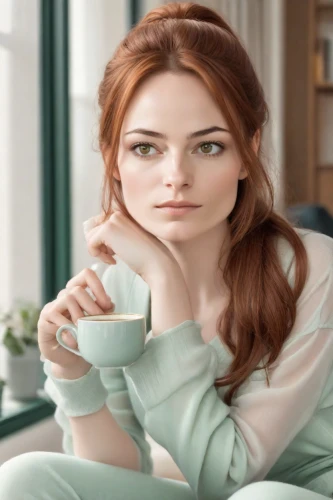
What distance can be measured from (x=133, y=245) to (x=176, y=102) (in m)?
0.25

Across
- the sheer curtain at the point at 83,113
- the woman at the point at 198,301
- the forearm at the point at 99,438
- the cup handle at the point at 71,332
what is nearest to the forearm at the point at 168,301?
the woman at the point at 198,301

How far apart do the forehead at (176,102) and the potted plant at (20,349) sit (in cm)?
135

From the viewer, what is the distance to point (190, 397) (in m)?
1.30

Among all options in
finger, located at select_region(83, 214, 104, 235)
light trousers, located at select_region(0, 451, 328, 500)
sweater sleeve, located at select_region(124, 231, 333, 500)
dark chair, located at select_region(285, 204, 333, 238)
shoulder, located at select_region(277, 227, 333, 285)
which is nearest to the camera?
light trousers, located at select_region(0, 451, 328, 500)

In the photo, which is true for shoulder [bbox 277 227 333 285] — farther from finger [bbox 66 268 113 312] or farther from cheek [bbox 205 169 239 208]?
finger [bbox 66 268 113 312]

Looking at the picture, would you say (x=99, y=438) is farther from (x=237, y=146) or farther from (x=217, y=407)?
(x=237, y=146)

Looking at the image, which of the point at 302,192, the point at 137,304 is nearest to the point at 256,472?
the point at 137,304

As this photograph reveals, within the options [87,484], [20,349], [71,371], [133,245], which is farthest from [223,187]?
[20,349]

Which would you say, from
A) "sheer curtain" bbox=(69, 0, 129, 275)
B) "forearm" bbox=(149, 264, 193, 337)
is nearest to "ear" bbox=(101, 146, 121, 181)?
"forearm" bbox=(149, 264, 193, 337)

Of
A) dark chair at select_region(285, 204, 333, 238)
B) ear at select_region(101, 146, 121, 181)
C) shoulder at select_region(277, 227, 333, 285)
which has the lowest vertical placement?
shoulder at select_region(277, 227, 333, 285)

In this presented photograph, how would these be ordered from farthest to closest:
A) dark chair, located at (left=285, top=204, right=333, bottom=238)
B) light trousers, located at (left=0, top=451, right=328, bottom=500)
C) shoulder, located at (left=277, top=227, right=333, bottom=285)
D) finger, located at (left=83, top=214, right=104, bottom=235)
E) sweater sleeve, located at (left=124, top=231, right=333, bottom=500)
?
1. dark chair, located at (left=285, top=204, right=333, bottom=238)
2. finger, located at (left=83, top=214, right=104, bottom=235)
3. shoulder, located at (left=277, top=227, right=333, bottom=285)
4. sweater sleeve, located at (left=124, top=231, right=333, bottom=500)
5. light trousers, located at (left=0, top=451, right=328, bottom=500)

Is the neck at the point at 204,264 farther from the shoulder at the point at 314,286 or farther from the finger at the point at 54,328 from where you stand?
the finger at the point at 54,328

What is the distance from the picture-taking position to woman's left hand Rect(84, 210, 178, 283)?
4.57 ft

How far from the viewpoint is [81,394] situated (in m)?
1.47
